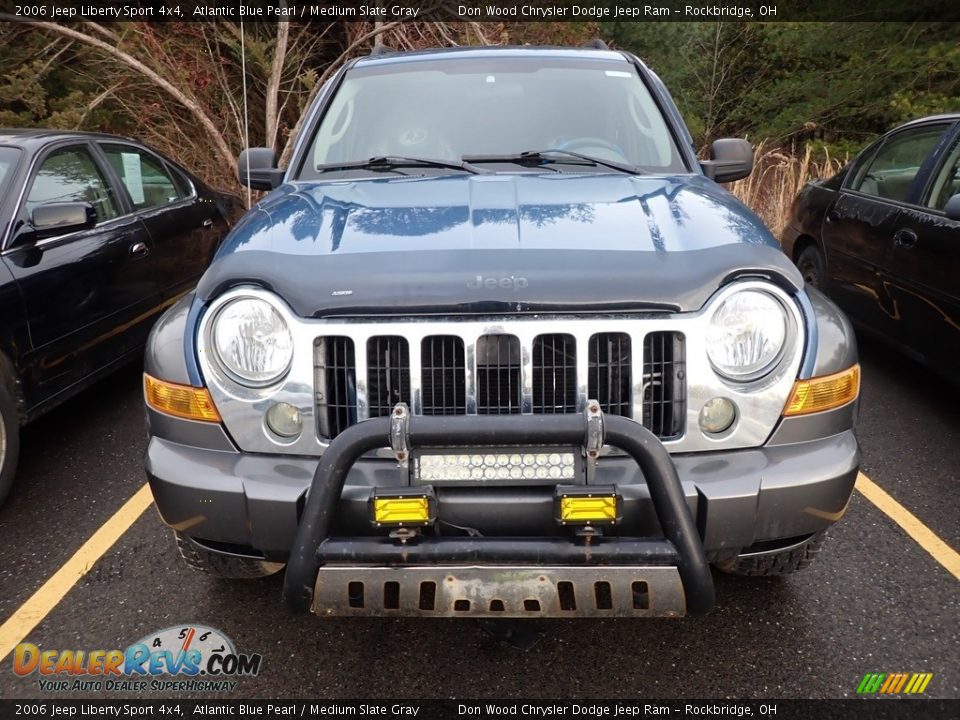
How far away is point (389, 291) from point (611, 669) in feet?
4.61

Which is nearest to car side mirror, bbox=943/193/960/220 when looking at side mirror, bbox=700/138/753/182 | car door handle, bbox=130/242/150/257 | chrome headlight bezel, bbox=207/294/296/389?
side mirror, bbox=700/138/753/182

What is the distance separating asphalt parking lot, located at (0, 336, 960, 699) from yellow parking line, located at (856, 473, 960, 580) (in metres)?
0.03

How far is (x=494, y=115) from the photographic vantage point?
3.40m

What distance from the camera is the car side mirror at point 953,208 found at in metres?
3.74

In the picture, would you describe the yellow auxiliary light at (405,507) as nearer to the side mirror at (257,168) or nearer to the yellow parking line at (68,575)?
the yellow parking line at (68,575)

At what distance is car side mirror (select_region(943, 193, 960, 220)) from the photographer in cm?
374

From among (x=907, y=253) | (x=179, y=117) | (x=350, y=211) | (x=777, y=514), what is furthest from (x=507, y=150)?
(x=179, y=117)

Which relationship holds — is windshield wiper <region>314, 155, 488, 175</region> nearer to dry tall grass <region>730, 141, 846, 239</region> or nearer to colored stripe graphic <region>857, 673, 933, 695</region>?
colored stripe graphic <region>857, 673, 933, 695</region>

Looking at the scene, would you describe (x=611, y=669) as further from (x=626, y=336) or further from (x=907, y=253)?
(x=907, y=253)

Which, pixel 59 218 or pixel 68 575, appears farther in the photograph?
pixel 59 218

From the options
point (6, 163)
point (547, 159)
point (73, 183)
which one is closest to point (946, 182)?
point (547, 159)

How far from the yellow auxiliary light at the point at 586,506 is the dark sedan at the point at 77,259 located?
2743mm

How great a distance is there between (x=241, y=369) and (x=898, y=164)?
4581 mm

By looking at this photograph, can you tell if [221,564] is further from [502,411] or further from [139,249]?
[139,249]
